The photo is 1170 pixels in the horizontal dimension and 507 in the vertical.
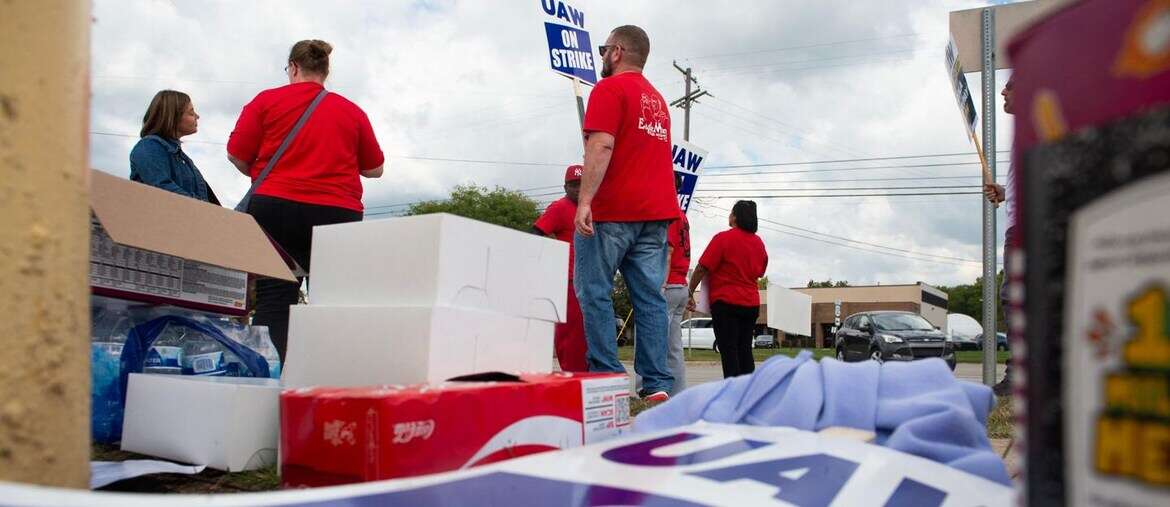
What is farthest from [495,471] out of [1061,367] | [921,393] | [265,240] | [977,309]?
[977,309]

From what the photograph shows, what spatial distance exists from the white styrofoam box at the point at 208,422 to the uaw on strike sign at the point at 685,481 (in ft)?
3.53

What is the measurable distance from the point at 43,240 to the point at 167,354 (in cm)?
192

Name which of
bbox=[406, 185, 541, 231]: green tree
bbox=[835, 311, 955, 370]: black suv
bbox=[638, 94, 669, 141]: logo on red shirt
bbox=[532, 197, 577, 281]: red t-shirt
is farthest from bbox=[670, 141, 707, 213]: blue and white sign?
bbox=[406, 185, 541, 231]: green tree

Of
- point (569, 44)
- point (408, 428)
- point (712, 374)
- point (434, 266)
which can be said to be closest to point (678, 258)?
point (569, 44)

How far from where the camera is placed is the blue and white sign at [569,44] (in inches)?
230

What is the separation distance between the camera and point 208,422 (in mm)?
2020

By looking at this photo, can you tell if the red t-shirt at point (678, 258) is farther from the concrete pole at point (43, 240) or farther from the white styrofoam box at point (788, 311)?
the concrete pole at point (43, 240)

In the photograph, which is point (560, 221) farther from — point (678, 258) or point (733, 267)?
point (733, 267)

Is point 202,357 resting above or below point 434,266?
below

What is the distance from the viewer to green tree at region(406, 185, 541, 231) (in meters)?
53.1

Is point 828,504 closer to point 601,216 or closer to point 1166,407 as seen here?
point 1166,407

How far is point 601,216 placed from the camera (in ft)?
12.0

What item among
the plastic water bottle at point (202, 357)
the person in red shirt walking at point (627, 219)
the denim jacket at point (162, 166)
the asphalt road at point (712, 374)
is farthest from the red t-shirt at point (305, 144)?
the asphalt road at point (712, 374)

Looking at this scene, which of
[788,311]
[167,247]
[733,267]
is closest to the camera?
[167,247]
